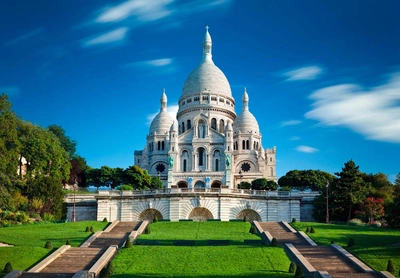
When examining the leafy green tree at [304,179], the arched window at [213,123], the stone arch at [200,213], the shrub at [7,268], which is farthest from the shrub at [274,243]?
the arched window at [213,123]

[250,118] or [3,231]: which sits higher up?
[250,118]

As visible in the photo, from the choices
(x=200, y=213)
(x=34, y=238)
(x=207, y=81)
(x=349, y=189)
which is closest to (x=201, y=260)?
(x=34, y=238)

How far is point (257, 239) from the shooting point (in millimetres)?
38719

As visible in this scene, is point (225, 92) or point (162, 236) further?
point (225, 92)

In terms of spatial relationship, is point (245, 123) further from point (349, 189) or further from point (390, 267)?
point (390, 267)

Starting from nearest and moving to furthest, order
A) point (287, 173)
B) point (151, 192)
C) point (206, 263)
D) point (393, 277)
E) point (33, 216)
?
point (393, 277) < point (206, 263) < point (33, 216) < point (151, 192) < point (287, 173)

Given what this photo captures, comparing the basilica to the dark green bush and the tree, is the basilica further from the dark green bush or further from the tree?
the dark green bush

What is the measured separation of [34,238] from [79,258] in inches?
318

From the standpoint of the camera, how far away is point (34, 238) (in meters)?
39.1

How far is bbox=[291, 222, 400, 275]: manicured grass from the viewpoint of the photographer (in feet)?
103

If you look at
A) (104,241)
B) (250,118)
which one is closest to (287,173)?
(250,118)

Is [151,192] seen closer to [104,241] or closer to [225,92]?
[104,241]

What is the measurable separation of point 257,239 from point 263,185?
43.9m

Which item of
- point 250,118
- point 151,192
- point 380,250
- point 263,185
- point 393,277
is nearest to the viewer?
point 393,277
